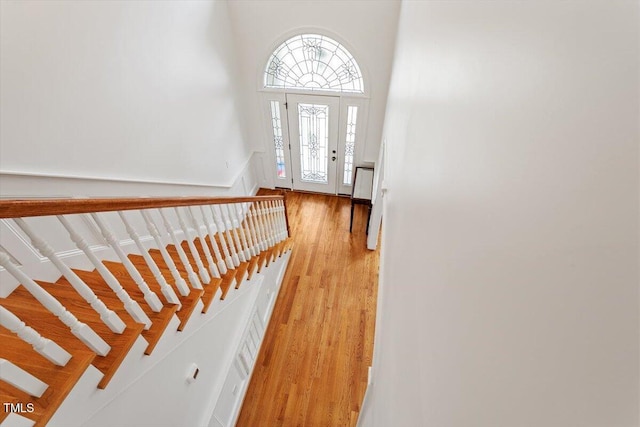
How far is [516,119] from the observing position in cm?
42

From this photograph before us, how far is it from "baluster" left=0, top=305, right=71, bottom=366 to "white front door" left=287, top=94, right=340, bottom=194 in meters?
3.98

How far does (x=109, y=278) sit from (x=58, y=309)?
210 mm

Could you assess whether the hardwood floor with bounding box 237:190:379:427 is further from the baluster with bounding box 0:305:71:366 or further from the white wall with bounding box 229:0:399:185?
the baluster with bounding box 0:305:71:366

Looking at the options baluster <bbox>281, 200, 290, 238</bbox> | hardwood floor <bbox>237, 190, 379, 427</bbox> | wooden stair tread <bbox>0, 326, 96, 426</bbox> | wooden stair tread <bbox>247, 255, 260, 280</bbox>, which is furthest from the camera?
baluster <bbox>281, 200, 290, 238</bbox>

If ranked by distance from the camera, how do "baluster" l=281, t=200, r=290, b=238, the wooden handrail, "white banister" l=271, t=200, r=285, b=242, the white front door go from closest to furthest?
the wooden handrail
"white banister" l=271, t=200, r=285, b=242
"baluster" l=281, t=200, r=290, b=238
the white front door

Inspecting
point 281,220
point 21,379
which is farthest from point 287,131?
point 21,379

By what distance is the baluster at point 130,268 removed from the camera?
3.66 ft

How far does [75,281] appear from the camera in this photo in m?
1.01

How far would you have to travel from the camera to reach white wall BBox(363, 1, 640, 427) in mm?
229

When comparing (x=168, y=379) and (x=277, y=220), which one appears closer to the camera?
(x=168, y=379)

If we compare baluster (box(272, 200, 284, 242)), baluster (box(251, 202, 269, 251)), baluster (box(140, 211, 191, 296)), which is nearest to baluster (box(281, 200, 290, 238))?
baluster (box(272, 200, 284, 242))

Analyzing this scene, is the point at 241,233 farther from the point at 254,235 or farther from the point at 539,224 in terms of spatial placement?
the point at 539,224

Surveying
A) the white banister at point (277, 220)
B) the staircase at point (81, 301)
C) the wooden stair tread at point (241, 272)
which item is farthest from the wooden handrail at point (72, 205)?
the white banister at point (277, 220)

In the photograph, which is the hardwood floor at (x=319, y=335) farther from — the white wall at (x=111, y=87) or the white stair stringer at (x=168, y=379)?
the white wall at (x=111, y=87)
